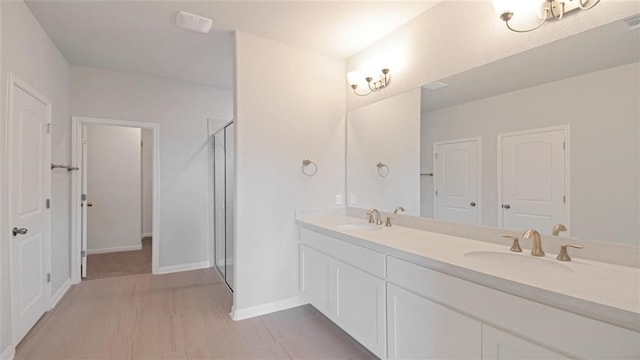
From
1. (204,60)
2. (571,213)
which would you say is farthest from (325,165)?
→ (571,213)

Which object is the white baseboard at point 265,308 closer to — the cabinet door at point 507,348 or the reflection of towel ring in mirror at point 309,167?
the reflection of towel ring in mirror at point 309,167

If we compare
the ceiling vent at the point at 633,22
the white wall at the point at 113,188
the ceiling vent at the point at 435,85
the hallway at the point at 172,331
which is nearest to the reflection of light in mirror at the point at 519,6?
the ceiling vent at the point at 633,22

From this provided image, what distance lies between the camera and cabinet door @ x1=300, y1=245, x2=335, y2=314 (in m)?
2.30

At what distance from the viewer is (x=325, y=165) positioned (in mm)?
2980

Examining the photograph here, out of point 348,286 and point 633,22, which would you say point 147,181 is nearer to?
point 348,286

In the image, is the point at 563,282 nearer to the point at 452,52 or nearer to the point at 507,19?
the point at 507,19

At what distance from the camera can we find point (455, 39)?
6.61ft

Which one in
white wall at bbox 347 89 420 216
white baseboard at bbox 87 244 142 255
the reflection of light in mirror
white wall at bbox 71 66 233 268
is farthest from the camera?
white baseboard at bbox 87 244 142 255

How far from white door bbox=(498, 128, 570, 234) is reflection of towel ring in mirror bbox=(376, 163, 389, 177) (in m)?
1.02

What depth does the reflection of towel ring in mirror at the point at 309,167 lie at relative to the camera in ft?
9.36

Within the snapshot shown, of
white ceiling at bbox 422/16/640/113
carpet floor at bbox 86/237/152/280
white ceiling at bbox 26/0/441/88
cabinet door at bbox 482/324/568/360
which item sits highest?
white ceiling at bbox 26/0/441/88

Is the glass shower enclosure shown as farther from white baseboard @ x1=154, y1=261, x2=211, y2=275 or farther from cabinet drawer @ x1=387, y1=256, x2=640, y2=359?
cabinet drawer @ x1=387, y1=256, x2=640, y2=359

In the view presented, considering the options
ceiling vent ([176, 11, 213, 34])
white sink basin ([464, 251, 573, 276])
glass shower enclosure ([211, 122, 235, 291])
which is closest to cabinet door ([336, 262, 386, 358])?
white sink basin ([464, 251, 573, 276])

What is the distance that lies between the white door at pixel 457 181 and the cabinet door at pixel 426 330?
0.72 m
